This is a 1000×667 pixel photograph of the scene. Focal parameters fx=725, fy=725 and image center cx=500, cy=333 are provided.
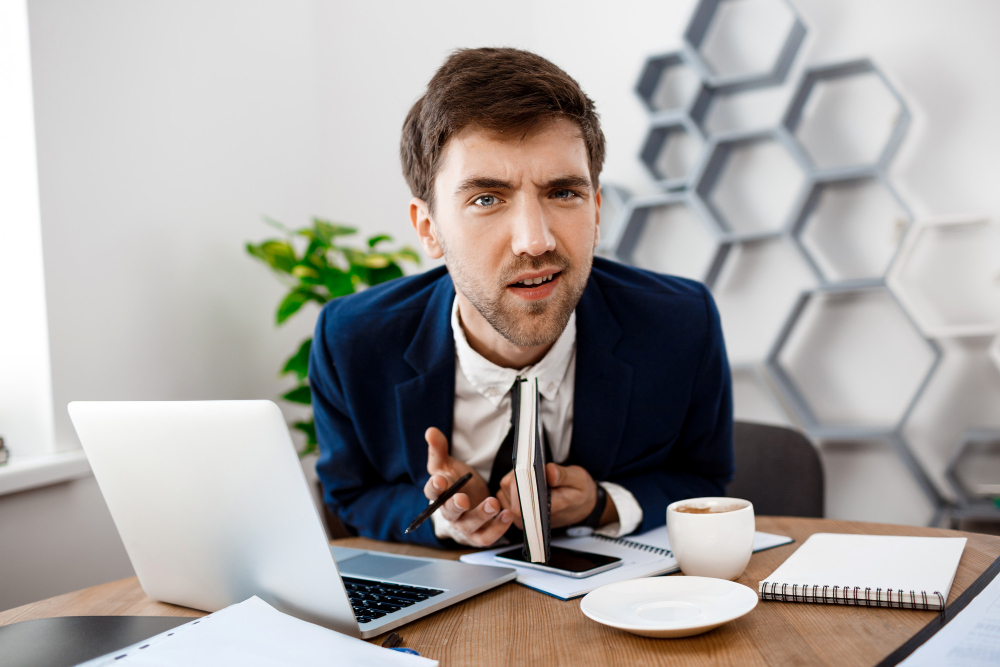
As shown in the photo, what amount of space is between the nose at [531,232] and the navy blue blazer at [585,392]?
257 millimetres

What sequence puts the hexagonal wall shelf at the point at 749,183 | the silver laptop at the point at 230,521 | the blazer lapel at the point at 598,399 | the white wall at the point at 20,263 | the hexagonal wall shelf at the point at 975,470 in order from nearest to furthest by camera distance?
the silver laptop at the point at 230,521 → the blazer lapel at the point at 598,399 → the white wall at the point at 20,263 → the hexagonal wall shelf at the point at 975,470 → the hexagonal wall shelf at the point at 749,183

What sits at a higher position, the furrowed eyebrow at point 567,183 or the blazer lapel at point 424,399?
the furrowed eyebrow at point 567,183

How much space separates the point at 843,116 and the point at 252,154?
1.92 meters

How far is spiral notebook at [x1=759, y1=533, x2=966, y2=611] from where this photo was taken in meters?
0.68

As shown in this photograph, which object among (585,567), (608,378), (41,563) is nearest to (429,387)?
(608,378)

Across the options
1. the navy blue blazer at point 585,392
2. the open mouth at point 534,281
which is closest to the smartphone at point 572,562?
the navy blue blazer at point 585,392

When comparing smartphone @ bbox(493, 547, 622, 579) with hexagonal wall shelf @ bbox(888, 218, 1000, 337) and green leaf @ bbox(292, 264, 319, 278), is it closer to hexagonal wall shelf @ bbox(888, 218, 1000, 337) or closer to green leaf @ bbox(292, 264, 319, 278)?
green leaf @ bbox(292, 264, 319, 278)

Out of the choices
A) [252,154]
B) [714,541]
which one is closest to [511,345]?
[714,541]

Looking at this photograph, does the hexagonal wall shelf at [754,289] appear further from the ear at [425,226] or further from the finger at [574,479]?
the finger at [574,479]

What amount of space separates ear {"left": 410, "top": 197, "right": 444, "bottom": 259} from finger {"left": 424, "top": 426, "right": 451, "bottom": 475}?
41 cm

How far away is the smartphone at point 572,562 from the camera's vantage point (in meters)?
0.83

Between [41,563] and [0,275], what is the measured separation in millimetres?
637

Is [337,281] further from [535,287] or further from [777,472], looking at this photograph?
[777,472]

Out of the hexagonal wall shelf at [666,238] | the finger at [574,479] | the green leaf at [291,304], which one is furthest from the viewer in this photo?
the hexagonal wall shelf at [666,238]
